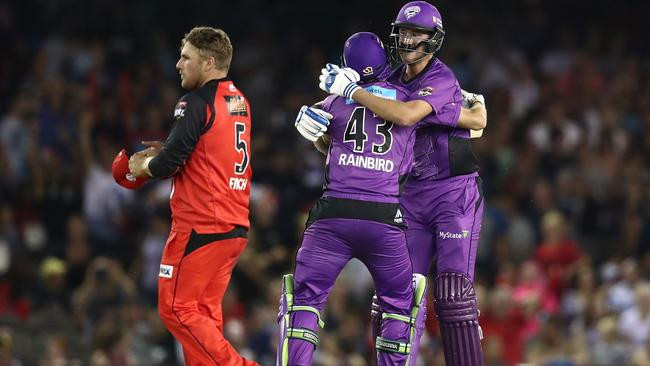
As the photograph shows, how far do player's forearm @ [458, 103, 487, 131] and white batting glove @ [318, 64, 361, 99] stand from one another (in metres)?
→ 0.89

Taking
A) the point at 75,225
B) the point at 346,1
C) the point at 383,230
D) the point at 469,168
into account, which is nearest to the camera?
the point at 383,230

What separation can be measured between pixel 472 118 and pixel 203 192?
1.99 meters

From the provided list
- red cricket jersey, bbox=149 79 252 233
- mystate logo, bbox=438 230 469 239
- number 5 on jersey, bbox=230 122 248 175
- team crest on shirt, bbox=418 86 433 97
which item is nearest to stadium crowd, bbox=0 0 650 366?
red cricket jersey, bbox=149 79 252 233

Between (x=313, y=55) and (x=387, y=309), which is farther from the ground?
(x=313, y=55)

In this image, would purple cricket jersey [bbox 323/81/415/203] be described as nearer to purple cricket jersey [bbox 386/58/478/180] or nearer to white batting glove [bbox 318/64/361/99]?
white batting glove [bbox 318/64/361/99]

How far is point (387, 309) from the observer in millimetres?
8898

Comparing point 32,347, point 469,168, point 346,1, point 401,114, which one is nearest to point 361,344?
point 32,347

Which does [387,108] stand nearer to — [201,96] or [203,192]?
[201,96]

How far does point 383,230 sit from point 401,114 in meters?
0.78

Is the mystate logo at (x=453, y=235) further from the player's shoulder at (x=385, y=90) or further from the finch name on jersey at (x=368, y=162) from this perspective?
the player's shoulder at (x=385, y=90)

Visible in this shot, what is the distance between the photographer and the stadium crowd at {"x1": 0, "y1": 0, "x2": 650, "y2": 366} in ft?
47.3

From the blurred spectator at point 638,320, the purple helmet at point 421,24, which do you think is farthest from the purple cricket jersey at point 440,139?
the blurred spectator at point 638,320

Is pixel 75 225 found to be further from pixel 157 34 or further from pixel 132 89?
pixel 157 34

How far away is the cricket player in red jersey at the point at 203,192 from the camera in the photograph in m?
8.82
